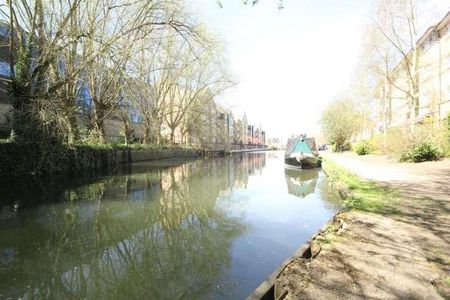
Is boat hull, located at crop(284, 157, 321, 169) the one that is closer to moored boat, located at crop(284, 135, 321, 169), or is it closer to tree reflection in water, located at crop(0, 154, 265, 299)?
moored boat, located at crop(284, 135, 321, 169)

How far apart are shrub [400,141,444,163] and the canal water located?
8.42 m

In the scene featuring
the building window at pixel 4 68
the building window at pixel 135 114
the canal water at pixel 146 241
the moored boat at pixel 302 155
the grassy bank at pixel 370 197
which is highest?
the building window at pixel 4 68

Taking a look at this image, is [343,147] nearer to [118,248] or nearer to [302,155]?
[302,155]

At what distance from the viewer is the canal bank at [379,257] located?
3.48 m

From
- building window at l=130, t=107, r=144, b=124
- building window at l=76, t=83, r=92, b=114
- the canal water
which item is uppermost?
building window at l=76, t=83, r=92, b=114

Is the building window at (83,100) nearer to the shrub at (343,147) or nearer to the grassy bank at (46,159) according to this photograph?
the grassy bank at (46,159)

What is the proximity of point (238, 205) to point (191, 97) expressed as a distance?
30.8 m

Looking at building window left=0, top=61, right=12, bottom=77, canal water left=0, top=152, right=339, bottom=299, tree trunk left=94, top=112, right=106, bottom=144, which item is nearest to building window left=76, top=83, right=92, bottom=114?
tree trunk left=94, top=112, right=106, bottom=144

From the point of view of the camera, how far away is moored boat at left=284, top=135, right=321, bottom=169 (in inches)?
905

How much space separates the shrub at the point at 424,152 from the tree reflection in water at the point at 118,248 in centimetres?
1183

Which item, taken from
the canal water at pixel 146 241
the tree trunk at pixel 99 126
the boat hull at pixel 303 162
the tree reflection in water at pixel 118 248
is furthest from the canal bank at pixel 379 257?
the tree trunk at pixel 99 126

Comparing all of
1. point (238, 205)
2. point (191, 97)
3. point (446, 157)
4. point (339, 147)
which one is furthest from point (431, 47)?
point (238, 205)

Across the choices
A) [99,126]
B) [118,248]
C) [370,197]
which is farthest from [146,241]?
[99,126]

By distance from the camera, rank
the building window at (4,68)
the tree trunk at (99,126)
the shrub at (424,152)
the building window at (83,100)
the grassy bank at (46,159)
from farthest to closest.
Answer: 1. the building window at (4,68)
2. the building window at (83,100)
3. the tree trunk at (99,126)
4. the shrub at (424,152)
5. the grassy bank at (46,159)
